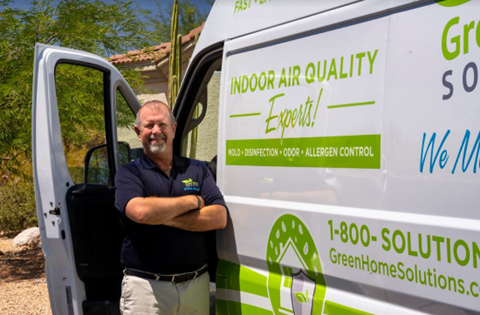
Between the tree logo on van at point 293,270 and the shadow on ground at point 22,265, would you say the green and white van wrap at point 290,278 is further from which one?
the shadow on ground at point 22,265

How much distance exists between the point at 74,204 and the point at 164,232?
0.60 metres

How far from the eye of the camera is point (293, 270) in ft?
9.70

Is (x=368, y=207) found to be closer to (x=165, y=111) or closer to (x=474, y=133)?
(x=474, y=133)

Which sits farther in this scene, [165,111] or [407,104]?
[165,111]

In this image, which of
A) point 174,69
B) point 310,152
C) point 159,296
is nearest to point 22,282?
point 174,69

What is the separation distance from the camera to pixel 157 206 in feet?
10.6

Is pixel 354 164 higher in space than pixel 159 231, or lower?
higher

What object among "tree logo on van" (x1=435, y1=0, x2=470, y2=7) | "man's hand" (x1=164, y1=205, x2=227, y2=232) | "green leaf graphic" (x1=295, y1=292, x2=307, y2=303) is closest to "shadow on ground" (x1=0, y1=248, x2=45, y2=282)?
"man's hand" (x1=164, y1=205, x2=227, y2=232)

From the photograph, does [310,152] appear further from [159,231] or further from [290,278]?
[159,231]

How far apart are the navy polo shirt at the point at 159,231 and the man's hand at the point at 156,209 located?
82mm

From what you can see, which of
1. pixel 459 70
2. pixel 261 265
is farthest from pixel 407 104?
pixel 261 265

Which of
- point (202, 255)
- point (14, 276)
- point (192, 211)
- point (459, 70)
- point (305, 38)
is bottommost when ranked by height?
point (14, 276)

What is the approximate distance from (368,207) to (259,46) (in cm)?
113

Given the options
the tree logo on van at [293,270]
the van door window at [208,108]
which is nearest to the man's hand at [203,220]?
the tree logo on van at [293,270]
